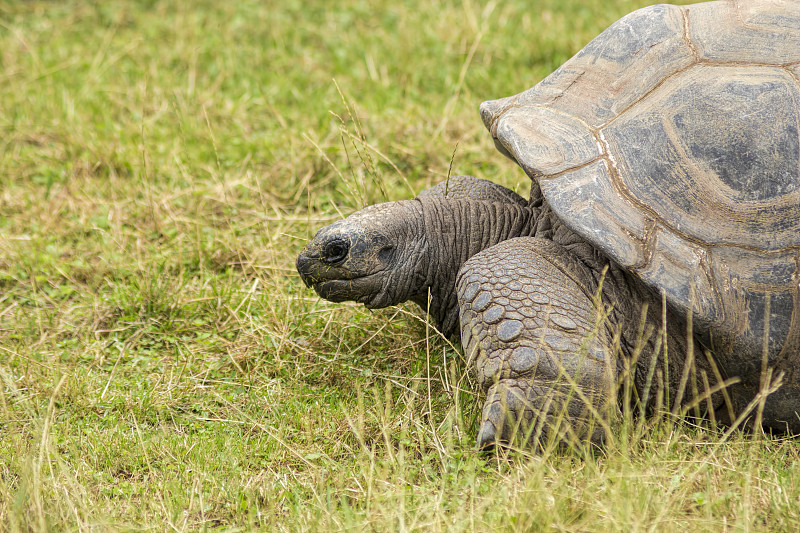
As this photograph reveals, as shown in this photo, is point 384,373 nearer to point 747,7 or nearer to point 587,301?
point 587,301

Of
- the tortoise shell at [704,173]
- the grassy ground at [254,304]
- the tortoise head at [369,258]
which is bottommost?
the grassy ground at [254,304]

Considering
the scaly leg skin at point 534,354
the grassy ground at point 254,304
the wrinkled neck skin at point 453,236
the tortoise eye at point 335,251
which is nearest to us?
the grassy ground at point 254,304

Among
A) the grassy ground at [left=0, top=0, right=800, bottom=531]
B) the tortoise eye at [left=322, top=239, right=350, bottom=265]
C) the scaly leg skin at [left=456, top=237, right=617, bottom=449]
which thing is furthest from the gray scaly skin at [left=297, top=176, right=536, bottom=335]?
the scaly leg skin at [left=456, top=237, right=617, bottom=449]

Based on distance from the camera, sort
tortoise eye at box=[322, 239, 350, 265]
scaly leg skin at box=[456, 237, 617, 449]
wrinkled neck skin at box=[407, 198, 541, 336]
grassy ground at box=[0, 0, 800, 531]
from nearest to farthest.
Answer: grassy ground at box=[0, 0, 800, 531] → scaly leg skin at box=[456, 237, 617, 449] → tortoise eye at box=[322, 239, 350, 265] → wrinkled neck skin at box=[407, 198, 541, 336]

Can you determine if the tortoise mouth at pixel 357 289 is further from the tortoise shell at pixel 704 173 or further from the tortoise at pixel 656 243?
the tortoise shell at pixel 704 173

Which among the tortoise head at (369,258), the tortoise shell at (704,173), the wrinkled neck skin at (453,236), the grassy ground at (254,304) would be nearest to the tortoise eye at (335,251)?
the tortoise head at (369,258)

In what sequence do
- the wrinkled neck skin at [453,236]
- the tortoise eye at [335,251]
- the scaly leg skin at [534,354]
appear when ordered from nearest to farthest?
the scaly leg skin at [534,354], the tortoise eye at [335,251], the wrinkled neck skin at [453,236]

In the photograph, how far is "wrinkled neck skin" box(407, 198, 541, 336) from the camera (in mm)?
3543

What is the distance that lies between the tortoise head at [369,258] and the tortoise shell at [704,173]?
2.08 ft

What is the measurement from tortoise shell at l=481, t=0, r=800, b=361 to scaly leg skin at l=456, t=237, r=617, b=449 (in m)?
0.26

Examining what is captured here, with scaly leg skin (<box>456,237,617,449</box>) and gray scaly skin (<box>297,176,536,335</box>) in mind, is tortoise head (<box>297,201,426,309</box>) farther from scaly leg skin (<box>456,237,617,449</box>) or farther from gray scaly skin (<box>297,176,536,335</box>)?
scaly leg skin (<box>456,237,617,449</box>)

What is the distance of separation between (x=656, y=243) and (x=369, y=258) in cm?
116

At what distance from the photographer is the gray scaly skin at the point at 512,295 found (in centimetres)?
283

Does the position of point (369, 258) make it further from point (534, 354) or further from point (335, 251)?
point (534, 354)
